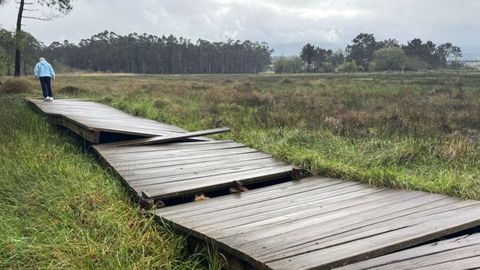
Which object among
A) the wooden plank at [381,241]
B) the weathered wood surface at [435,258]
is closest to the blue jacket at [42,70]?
the wooden plank at [381,241]

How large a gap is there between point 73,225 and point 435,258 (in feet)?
9.28

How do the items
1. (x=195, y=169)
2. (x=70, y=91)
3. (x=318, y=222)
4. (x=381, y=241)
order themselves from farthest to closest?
(x=70, y=91) → (x=195, y=169) → (x=318, y=222) → (x=381, y=241)

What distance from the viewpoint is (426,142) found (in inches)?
292

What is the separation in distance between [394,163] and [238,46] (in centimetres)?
11627

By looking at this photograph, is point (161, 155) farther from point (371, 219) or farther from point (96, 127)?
point (371, 219)

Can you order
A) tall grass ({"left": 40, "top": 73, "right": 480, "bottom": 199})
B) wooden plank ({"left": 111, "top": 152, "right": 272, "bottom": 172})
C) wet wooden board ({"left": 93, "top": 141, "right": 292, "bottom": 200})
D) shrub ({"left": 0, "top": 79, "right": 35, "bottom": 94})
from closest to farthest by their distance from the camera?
wet wooden board ({"left": 93, "top": 141, "right": 292, "bottom": 200})
tall grass ({"left": 40, "top": 73, "right": 480, "bottom": 199})
wooden plank ({"left": 111, "top": 152, "right": 272, "bottom": 172})
shrub ({"left": 0, "top": 79, "right": 35, "bottom": 94})

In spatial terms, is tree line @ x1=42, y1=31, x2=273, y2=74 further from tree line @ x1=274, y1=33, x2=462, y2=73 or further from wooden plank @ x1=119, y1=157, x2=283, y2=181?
wooden plank @ x1=119, y1=157, x2=283, y2=181

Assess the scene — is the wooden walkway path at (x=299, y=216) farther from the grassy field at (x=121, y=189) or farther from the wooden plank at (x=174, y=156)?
the grassy field at (x=121, y=189)

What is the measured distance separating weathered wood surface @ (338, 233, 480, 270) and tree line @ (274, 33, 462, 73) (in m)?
79.4

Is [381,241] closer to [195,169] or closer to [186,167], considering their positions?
[195,169]

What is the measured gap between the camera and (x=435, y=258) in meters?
2.95

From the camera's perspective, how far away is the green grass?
3.26 metres

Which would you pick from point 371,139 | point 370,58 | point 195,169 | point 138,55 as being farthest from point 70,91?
point 370,58

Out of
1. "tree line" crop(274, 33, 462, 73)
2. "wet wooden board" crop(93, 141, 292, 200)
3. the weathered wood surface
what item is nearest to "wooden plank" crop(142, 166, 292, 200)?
"wet wooden board" crop(93, 141, 292, 200)
